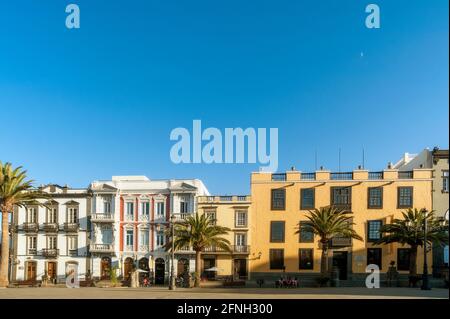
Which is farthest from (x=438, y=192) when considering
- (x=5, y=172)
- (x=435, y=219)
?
(x=5, y=172)

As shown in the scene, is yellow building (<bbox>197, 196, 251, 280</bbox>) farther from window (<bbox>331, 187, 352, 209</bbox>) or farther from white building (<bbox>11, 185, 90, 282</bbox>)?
white building (<bbox>11, 185, 90, 282</bbox>)

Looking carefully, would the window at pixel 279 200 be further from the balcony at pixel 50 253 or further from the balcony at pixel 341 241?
the balcony at pixel 50 253

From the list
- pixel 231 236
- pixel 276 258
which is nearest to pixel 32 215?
pixel 231 236

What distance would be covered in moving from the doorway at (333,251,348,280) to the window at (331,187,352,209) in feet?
17.3

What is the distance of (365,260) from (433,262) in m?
6.89

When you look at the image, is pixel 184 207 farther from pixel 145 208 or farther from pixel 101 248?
pixel 101 248

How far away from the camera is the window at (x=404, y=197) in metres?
51.6

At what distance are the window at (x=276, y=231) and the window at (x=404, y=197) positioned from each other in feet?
42.8

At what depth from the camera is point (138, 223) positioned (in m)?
56.1

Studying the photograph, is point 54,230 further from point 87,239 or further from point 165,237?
point 165,237

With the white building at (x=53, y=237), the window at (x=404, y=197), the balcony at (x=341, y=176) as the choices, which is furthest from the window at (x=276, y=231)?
the white building at (x=53, y=237)

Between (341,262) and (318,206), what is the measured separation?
660 cm

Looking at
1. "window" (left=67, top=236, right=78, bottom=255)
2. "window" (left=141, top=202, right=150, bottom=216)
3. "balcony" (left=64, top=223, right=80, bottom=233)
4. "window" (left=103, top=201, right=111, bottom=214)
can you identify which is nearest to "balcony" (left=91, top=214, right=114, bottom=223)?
"window" (left=103, top=201, right=111, bottom=214)
